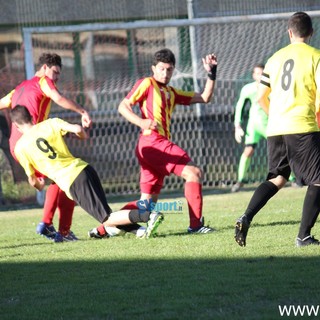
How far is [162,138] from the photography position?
1038 centimetres

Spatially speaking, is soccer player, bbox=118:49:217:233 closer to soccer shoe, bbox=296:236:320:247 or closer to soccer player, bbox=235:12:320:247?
soccer player, bbox=235:12:320:247

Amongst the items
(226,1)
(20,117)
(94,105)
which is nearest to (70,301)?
(20,117)

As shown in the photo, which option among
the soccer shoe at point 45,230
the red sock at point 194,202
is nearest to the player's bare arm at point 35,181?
the soccer shoe at point 45,230

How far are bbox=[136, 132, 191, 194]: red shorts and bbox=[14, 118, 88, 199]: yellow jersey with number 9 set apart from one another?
1.02 meters

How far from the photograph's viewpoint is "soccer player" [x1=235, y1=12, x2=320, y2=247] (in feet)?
26.7

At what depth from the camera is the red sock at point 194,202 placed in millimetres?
10078

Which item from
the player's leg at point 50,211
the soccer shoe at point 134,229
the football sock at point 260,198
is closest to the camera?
the football sock at point 260,198

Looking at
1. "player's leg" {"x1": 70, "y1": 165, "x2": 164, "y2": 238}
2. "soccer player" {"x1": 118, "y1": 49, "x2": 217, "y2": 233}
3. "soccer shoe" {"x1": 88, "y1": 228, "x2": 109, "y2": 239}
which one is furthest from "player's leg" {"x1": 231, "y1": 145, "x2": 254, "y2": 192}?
"player's leg" {"x1": 70, "y1": 165, "x2": 164, "y2": 238}

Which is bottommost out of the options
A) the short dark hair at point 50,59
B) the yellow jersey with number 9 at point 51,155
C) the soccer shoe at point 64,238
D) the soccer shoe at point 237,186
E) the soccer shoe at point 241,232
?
the soccer shoe at point 237,186

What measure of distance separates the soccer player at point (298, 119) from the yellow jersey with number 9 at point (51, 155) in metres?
1.89

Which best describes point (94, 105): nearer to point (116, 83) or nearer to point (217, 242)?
point (116, 83)

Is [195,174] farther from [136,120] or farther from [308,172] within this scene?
[308,172]

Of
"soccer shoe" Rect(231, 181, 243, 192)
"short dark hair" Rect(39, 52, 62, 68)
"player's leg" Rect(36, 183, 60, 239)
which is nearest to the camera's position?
"player's leg" Rect(36, 183, 60, 239)

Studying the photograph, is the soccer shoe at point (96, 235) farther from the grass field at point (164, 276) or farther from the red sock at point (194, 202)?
the red sock at point (194, 202)
